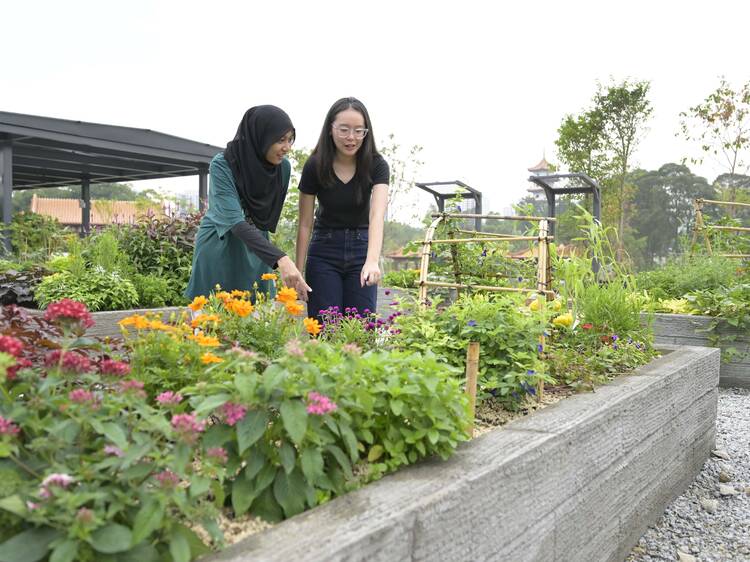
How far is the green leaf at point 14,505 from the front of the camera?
101 centimetres

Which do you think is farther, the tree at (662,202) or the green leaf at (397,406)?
the tree at (662,202)

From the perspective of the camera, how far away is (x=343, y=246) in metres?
2.97

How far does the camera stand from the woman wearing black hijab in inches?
106

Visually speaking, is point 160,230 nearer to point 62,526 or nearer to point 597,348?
point 597,348

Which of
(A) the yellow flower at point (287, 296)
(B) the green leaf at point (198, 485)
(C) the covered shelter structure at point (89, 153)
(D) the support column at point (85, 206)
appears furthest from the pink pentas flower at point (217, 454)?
(D) the support column at point (85, 206)

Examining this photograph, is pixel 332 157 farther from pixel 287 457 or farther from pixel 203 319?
pixel 287 457

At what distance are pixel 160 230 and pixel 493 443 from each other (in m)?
5.57

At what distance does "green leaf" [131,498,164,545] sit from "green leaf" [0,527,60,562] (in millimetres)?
128

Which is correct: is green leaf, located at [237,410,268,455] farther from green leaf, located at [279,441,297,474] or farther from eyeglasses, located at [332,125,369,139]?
eyeglasses, located at [332,125,369,139]

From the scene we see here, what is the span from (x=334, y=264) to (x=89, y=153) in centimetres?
1107

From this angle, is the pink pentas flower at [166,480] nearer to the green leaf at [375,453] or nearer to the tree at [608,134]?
the green leaf at [375,453]

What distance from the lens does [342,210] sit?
116 inches

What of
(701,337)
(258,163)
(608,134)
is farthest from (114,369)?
(608,134)

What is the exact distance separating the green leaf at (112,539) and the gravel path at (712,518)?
6.69ft
